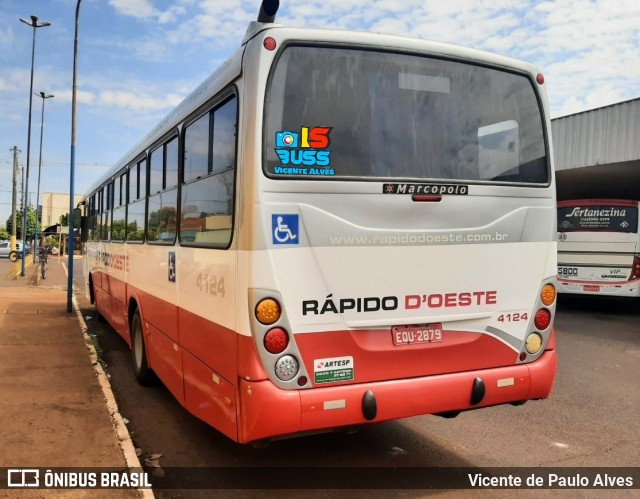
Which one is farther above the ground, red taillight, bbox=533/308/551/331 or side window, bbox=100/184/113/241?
side window, bbox=100/184/113/241

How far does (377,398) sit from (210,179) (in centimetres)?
202

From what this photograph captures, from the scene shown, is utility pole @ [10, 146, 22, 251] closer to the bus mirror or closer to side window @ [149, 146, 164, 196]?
the bus mirror

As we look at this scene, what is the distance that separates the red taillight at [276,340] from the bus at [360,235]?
0.5 inches

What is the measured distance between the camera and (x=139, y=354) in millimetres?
6965

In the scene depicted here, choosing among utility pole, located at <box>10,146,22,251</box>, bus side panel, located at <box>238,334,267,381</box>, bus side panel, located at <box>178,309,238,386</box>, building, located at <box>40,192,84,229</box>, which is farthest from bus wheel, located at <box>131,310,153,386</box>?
building, located at <box>40,192,84,229</box>

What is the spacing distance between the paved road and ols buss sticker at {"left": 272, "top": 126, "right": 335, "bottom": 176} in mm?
2292

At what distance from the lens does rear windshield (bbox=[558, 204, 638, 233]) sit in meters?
13.5

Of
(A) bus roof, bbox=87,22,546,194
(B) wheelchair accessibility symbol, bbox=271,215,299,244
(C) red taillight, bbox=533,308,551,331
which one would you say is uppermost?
(A) bus roof, bbox=87,22,546,194

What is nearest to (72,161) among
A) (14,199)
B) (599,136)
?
(599,136)

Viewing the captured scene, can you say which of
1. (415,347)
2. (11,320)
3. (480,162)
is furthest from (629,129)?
(11,320)

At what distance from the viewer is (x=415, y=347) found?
3.96 meters

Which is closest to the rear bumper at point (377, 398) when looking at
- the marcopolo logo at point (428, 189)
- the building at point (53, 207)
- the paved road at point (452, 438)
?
the paved road at point (452, 438)

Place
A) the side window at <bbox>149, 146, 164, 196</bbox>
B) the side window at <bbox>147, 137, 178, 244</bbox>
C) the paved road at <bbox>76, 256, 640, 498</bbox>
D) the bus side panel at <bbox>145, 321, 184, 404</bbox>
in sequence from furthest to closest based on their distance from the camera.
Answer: the side window at <bbox>149, 146, 164, 196</bbox>, the side window at <bbox>147, 137, 178, 244</bbox>, the bus side panel at <bbox>145, 321, 184, 404</bbox>, the paved road at <bbox>76, 256, 640, 498</bbox>

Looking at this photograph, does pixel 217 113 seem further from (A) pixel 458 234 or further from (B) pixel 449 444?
(B) pixel 449 444
